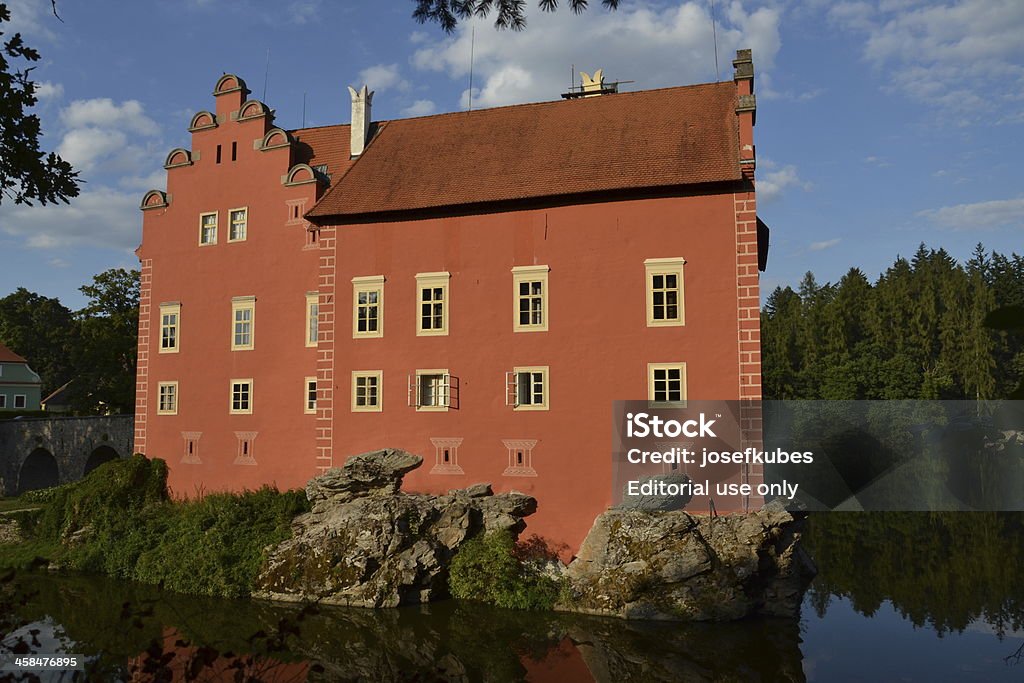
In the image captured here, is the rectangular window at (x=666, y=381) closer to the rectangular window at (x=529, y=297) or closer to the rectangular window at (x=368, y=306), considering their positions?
the rectangular window at (x=529, y=297)

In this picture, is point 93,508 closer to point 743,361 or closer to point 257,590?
point 257,590

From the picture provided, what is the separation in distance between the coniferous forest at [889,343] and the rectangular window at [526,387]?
2808cm

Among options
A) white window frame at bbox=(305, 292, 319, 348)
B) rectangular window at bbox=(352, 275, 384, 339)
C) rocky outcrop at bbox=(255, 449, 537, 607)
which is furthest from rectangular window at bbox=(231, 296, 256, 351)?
rocky outcrop at bbox=(255, 449, 537, 607)

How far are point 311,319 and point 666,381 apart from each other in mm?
10399

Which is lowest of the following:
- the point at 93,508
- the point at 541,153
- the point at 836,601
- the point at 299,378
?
the point at 836,601

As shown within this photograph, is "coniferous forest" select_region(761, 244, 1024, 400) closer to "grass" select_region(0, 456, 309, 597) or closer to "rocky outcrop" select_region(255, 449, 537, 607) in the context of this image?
"rocky outcrop" select_region(255, 449, 537, 607)

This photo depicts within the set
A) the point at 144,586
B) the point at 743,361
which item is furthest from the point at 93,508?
the point at 743,361

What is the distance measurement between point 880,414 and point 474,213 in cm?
2966

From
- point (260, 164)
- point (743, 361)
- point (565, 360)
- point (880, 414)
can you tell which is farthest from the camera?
point (880, 414)

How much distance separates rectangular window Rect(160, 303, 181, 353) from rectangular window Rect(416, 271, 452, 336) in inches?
346

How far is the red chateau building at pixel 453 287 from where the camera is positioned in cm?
1780

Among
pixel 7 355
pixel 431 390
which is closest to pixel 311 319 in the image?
pixel 431 390

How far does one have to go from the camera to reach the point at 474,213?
19.5 meters

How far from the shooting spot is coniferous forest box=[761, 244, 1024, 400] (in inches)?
1679
